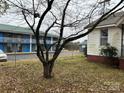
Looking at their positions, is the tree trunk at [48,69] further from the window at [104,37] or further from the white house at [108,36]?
the window at [104,37]

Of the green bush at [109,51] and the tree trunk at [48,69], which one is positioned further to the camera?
the green bush at [109,51]

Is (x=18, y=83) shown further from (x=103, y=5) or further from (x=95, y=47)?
(x=95, y=47)

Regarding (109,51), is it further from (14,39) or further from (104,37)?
(14,39)

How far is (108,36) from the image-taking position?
18422mm

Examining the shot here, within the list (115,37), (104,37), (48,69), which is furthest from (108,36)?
(48,69)

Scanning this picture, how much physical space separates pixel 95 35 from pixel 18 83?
39.4 ft

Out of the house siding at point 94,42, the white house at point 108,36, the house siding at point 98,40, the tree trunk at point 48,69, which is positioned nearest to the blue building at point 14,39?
the house siding at point 94,42

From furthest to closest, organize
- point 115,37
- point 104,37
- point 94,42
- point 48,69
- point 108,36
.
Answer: point 94,42 < point 104,37 < point 108,36 < point 115,37 < point 48,69

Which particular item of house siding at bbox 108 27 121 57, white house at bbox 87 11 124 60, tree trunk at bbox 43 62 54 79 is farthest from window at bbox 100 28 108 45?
tree trunk at bbox 43 62 54 79

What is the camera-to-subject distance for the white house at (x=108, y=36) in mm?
16766

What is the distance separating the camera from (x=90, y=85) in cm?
972

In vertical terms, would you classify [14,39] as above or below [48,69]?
above

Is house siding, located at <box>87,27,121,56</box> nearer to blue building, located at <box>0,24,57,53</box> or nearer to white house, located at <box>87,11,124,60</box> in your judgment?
white house, located at <box>87,11,124,60</box>

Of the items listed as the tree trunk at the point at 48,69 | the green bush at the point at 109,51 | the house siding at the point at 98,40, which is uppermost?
the house siding at the point at 98,40
